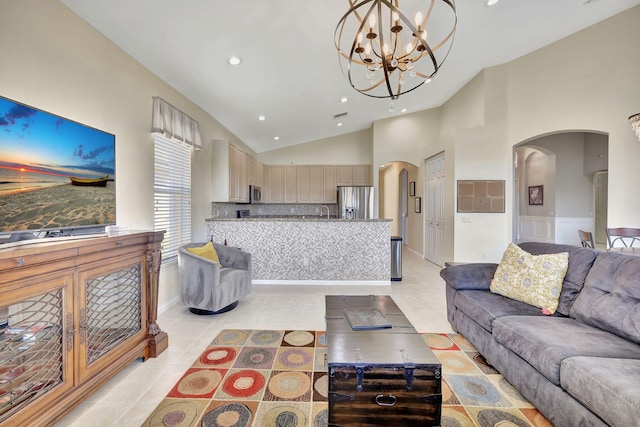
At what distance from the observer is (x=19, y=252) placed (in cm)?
129

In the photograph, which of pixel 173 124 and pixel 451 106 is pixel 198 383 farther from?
pixel 451 106

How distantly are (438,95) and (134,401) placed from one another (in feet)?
22.4

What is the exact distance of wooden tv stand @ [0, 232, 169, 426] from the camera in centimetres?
131

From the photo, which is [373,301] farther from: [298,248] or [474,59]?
[474,59]

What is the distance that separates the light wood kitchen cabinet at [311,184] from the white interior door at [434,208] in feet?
8.91

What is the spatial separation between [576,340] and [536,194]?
27.2ft

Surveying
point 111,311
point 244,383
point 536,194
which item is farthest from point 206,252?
point 536,194

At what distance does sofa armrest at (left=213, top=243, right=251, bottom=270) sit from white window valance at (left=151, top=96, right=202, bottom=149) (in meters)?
1.52

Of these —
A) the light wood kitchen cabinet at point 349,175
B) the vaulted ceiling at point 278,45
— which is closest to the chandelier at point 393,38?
the vaulted ceiling at point 278,45

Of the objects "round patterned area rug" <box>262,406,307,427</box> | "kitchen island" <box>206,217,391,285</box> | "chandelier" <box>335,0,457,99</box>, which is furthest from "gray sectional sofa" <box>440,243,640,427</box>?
"kitchen island" <box>206,217,391,285</box>

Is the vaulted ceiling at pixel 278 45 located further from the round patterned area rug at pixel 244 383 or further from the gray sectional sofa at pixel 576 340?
the gray sectional sofa at pixel 576 340

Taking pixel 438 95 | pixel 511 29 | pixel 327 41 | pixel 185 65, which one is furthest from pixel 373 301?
pixel 438 95

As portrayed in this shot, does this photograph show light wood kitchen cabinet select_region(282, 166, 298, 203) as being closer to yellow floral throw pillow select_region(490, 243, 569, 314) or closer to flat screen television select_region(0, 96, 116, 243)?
flat screen television select_region(0, 96, 116, 243)

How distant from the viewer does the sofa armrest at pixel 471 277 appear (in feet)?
8.64
